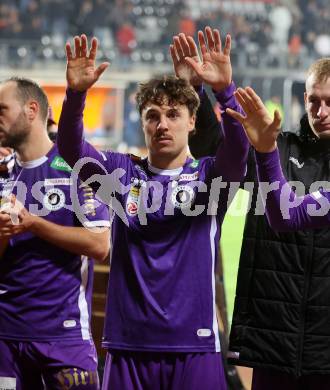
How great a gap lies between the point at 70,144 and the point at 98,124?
13.5 meters

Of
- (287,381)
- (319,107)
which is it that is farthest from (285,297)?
(319,107)

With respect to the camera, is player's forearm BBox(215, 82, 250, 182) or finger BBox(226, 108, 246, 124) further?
player's forearm BBox(215, 82, 250, 182)

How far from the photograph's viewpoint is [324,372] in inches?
109

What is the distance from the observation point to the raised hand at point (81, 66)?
108 inches

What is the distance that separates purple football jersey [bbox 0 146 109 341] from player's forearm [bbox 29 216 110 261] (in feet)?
0.24

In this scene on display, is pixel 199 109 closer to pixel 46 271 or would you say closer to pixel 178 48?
pixel 178 48

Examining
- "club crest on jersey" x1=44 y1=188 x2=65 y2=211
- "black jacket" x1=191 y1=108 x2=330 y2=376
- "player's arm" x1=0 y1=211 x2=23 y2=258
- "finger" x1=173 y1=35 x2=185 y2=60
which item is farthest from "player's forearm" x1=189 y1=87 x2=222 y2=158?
"player's arm" x1=0 y1=211 x2=23 y2=258

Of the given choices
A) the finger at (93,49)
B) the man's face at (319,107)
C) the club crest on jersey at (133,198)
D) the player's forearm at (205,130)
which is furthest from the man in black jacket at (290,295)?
the finger at (93,49)

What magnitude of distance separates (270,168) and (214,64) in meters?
0.51

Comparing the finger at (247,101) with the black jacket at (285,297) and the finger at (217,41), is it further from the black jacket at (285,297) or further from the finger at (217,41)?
the black jacket at (285,297)

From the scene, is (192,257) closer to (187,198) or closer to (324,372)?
(187,198)

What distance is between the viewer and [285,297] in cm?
286

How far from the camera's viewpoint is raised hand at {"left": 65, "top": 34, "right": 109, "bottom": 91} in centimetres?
274

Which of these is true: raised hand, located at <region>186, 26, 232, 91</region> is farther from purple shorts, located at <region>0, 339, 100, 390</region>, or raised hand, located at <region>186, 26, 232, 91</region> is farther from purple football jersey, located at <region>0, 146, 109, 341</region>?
purple shorts, located at <region>0, 339, 100, 390</region>
